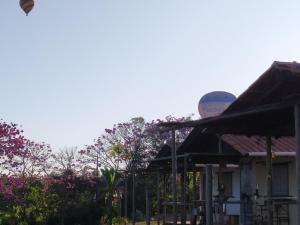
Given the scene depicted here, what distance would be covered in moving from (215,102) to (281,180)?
372 centimetres

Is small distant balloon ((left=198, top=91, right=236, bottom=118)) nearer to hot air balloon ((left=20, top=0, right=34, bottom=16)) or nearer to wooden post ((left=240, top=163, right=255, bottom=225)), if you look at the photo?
wooden post ((left=240, top=163, right=255, bottom=225))

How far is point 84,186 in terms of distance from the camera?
30.4 metres

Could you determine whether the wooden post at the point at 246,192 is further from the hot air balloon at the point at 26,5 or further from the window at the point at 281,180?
the hot air balloon at the point at 26,5

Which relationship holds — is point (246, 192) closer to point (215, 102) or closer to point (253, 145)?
point (253, 145)

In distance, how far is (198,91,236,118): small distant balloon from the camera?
1970 centimetres

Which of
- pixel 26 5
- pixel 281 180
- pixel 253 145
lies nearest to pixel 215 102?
pixel 253 145

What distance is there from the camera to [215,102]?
19781 millimetres

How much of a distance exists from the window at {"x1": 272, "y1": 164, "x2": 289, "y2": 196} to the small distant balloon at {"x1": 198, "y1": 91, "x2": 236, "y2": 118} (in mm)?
3000

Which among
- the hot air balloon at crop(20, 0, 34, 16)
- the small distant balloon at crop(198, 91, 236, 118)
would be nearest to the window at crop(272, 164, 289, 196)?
the small distant balloon at crop(198, 91, 236, 118)

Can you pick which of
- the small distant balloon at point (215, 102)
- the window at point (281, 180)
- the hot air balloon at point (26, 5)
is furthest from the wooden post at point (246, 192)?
the hot air balloon at point (26, 5)

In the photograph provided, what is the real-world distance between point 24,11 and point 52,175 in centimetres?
2153

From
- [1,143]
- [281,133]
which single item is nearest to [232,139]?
[281,133]

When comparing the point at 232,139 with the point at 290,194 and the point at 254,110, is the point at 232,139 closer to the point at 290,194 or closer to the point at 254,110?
the point at 290,194

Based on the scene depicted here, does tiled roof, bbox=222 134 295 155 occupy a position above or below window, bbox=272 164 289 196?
above
